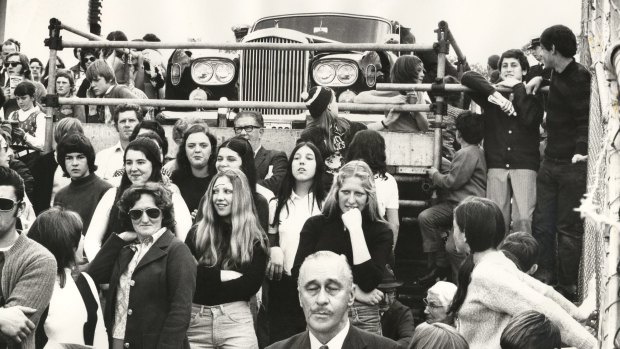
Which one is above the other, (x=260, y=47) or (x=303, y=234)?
(x=260, y=47)

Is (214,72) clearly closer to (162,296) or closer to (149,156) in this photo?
(149,156)

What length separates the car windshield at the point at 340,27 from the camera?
641 inches

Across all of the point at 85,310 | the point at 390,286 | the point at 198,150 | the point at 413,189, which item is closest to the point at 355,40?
the point at 413,189

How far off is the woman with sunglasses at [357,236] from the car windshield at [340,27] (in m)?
7.61

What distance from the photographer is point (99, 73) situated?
1312 centimetres

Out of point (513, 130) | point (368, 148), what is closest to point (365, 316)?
point (368, 148)

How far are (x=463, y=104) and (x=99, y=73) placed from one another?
5597 mm

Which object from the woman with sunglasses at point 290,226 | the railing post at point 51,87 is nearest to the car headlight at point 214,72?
the railing post at point 51,87

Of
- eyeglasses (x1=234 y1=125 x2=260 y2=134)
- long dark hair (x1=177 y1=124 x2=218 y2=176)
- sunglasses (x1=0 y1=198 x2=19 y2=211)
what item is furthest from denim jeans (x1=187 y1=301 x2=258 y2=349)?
eyeglasses (x1=234 y1=125 x2=260 y2=134)

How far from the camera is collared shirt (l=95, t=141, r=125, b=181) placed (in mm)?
11312

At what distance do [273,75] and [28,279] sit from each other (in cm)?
794

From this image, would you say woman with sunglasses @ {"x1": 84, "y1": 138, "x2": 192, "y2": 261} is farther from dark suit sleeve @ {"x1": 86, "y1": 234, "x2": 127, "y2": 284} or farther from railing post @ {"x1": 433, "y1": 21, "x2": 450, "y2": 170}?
railing post @ {"x1": 433, "y1": 21, "x2": 450, "y2": 170}

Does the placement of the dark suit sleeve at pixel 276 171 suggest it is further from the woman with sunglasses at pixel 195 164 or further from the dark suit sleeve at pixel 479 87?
the dark suit sleeve at pixel 479 87

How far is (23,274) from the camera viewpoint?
6773 mm
